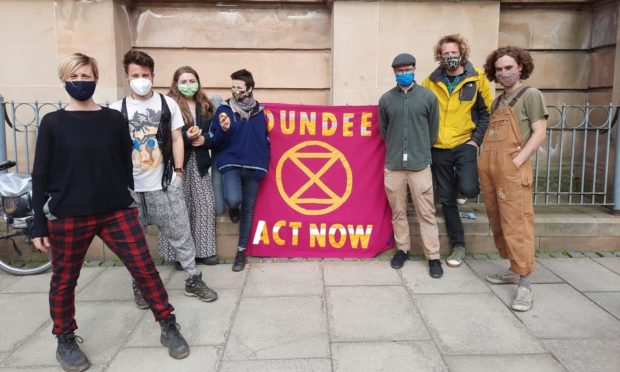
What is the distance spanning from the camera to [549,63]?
7.73m

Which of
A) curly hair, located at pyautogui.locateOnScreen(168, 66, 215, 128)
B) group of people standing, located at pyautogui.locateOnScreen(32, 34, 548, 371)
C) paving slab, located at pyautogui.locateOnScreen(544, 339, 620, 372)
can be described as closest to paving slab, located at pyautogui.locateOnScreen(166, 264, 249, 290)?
group of people standing, located at pyautogui.locateOnScreen(32, 34, 548, 371)

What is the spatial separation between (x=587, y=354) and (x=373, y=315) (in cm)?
148

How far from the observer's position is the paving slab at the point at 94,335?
3.28m

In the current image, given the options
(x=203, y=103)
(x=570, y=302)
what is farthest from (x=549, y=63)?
(x=203, y=103)

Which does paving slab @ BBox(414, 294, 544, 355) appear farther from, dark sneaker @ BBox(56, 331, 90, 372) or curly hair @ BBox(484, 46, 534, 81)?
dark sneaker @ BBox(56, 331, 90, 372)

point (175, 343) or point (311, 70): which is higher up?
point (311, 70)

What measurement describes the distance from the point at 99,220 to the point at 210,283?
168 cm

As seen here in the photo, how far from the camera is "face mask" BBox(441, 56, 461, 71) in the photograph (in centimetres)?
452

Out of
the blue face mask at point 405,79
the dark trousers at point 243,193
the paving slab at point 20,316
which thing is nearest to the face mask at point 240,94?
the dark trousers at point 243,193

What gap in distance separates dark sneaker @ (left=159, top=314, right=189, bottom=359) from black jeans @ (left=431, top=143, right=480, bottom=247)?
9.61 feet

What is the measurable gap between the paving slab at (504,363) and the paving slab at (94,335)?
2.32m

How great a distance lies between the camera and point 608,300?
411cm

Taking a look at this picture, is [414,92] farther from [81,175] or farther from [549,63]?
[549,63]

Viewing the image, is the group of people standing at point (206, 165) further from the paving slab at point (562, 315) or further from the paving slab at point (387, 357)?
the paving slab at point (387, 357)
